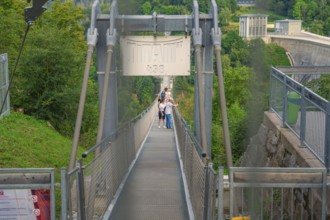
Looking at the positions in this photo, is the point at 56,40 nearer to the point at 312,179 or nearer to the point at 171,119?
the point at 171,119

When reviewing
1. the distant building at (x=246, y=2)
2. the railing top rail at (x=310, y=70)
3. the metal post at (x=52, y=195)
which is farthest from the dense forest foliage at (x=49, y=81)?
the distant building at (x=246, y=2)

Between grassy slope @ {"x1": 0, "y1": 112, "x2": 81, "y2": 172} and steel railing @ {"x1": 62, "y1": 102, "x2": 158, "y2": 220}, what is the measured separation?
3.98m

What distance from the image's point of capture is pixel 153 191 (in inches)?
259

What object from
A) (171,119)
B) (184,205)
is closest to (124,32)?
(184,205)

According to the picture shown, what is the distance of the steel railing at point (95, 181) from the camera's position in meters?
3.90

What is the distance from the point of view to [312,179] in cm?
381

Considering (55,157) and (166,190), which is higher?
(166,190)

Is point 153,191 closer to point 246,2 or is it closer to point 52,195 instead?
point 52,195

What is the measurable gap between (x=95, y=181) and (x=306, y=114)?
100 inches

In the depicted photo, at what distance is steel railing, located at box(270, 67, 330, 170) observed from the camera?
5.25 meters

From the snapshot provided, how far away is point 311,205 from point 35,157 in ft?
25.4

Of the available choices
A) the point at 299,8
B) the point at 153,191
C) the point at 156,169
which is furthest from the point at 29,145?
the point at 299,8

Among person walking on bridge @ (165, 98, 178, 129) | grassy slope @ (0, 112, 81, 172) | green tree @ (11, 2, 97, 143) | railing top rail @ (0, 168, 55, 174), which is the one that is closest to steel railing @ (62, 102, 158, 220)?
railing top rail @ (0, 168, 55, 174)

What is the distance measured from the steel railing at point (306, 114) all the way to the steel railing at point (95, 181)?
1415mm
